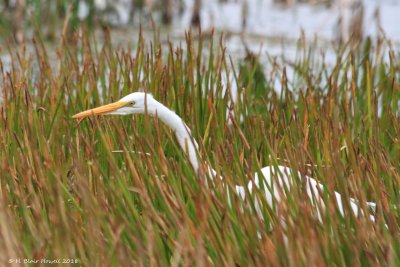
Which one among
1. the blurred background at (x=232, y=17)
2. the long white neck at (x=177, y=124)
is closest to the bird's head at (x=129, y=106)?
the long white neck at (x=177, y=124)

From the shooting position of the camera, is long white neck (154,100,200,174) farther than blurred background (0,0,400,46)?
No

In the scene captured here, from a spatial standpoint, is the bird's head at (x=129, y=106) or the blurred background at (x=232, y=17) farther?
the blurred background at (x=232, y=17)

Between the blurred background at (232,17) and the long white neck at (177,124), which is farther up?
the long white neck at (177,124)

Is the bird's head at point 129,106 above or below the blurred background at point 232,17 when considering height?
above

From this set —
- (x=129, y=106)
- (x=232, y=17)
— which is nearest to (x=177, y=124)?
(x=129, y=106)

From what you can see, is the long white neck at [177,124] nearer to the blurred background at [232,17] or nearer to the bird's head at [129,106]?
the bird's head at [129,106]

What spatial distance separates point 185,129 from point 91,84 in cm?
89

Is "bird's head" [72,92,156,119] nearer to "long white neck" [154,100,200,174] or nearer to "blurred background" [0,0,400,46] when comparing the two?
"long white neck" [154,100,200,174]

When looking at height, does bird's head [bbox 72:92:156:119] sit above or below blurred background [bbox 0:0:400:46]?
above

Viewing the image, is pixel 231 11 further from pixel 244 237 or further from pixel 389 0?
pixel 244 237

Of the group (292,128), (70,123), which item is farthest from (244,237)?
(70,123)

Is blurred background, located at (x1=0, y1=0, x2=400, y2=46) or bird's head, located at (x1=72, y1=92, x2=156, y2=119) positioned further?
blurred background, located at (x1=0, y1=0, x2=400, y2=46)

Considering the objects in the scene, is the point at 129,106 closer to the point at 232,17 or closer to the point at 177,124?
the point at 177,124

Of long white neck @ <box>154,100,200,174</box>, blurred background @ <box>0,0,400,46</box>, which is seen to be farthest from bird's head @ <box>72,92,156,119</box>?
blurred background @ <box>0,0,400,46</box>
